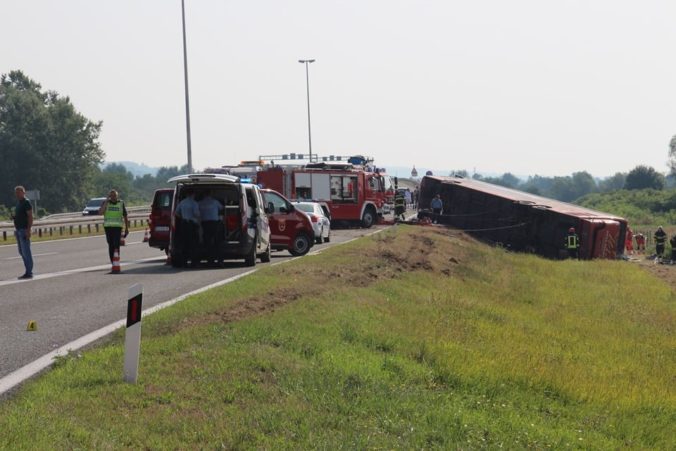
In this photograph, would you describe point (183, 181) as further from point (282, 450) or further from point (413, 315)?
point (282, 450)

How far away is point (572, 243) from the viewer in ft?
122

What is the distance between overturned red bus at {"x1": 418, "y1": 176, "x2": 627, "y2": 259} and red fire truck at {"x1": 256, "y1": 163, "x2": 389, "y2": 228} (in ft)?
11.9

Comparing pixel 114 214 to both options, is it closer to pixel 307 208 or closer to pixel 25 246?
pixel 25 246

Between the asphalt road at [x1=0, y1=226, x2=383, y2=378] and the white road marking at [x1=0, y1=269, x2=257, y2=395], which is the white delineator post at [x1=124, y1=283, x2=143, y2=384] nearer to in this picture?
the white road marking at [x1=0, y1=269, x2=257, y2=395]

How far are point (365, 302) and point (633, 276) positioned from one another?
20.5 metres

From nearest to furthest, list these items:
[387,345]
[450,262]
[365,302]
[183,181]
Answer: [387,345], [365,302], [183,181], [450,262]

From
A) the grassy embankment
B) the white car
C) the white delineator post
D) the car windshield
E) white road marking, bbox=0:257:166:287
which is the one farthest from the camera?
the car windshield

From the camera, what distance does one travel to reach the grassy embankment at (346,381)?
23.7ft

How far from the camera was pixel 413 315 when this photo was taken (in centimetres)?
1518

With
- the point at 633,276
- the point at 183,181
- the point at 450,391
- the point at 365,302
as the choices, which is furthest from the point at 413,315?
the point at 633,276

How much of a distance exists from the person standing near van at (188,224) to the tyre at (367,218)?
25499mm

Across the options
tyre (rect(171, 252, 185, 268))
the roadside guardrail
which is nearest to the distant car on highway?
the roadside guardrail

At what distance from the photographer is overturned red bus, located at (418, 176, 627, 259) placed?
37.7 meters

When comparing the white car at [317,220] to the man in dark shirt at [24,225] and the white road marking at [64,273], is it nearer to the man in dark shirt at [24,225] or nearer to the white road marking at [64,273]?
the white road marking at [64,273]
